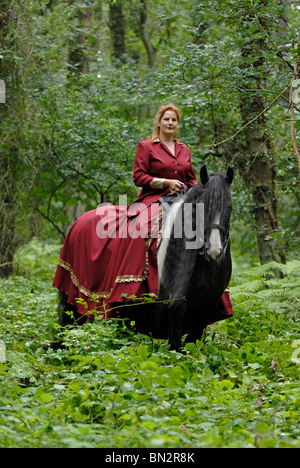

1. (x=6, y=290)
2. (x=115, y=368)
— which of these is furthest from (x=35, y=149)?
(x=115, y=368)

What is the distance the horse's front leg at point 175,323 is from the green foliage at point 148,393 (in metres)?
0.14

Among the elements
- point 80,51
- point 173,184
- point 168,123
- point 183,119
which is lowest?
point 173,184

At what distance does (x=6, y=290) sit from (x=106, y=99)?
18.2 ft

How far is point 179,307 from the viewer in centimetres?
543

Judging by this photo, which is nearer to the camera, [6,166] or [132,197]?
[6,166]

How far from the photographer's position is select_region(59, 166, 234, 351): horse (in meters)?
5.29

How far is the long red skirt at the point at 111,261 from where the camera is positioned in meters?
5.79

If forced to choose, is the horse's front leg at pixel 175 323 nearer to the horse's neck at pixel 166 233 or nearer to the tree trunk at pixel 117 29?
the horse's neck at pixel 166 233

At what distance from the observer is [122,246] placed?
614cm

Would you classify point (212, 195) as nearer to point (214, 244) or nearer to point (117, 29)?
point (214, 244)

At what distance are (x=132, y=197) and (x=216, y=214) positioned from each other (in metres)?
6.77

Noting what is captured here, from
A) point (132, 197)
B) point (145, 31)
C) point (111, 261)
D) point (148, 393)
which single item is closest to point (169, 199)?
point (111, 261)

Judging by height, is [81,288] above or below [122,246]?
below
